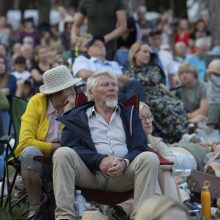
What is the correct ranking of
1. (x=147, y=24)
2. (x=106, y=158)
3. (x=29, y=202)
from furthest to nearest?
1. (x=147, y=24)
2. (x=29, y=202)
3. (x=106, y=158)

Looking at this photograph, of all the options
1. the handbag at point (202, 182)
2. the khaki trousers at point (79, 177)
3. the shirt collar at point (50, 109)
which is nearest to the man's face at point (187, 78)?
the handbag at point (202, 182)

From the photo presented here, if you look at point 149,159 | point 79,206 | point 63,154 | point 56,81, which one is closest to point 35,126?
point 56,81

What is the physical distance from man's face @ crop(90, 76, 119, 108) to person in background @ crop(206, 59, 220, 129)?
502 cm

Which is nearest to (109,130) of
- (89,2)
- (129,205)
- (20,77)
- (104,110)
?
(104,110)

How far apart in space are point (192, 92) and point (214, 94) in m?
0.37

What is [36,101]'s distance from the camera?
26.6ft

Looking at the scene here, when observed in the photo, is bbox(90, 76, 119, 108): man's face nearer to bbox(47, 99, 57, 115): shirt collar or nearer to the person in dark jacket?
the person in dark jacket

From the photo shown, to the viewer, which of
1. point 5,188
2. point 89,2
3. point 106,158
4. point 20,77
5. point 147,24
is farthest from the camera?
point 147,24

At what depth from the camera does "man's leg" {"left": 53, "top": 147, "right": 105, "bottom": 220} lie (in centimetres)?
712

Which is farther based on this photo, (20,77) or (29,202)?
(20,77)

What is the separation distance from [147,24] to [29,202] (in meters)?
14.5

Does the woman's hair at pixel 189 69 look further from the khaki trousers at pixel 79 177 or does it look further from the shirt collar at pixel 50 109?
the khaki trousers at pixel 79 177

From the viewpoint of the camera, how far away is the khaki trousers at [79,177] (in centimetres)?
713

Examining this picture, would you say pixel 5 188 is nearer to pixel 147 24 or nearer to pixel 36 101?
pixel 36 101
